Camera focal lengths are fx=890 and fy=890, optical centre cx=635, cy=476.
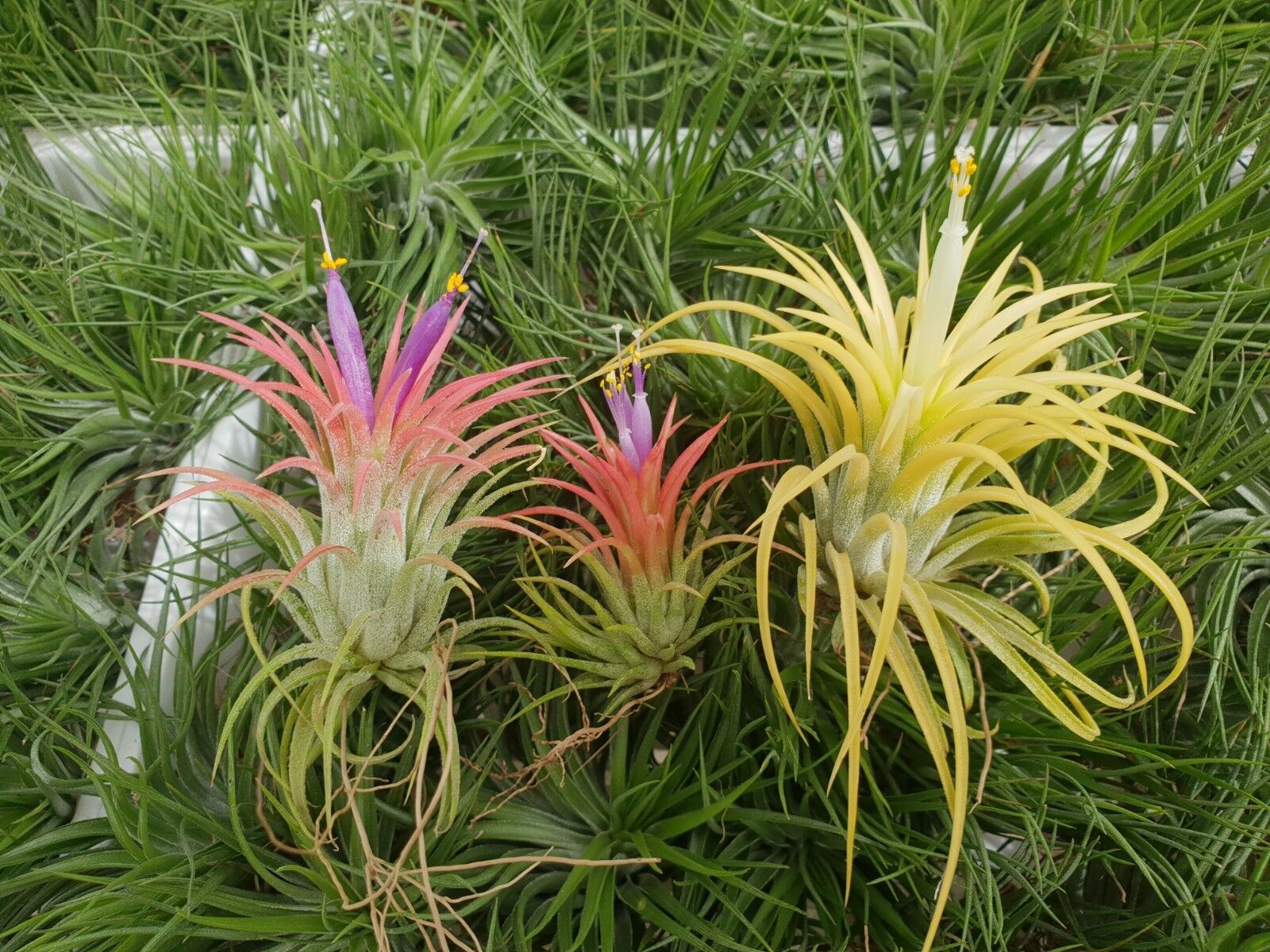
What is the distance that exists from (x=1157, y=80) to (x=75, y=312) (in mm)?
815

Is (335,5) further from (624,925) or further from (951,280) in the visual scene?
(624,925)

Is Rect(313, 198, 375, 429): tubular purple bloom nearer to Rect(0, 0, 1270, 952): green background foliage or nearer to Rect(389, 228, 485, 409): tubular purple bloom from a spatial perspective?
Rect(389, 228, 485, 409): tubular purple bloom

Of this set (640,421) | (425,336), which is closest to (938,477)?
(640,421)

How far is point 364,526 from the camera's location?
44cm

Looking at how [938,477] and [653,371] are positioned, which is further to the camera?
[653,371]

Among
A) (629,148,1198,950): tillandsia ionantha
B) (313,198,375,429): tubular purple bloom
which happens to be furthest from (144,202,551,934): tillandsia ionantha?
(629,148,1198,950): tillandsia ionantha

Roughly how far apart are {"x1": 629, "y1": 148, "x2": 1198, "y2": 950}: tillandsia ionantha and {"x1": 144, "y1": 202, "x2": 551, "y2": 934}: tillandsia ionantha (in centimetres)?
12

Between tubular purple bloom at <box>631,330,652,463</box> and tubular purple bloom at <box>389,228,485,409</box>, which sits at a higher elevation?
tubular purple bloom at <box>389,228,485,409</box>

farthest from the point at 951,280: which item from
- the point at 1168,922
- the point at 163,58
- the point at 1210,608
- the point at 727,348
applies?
the point at 163,58

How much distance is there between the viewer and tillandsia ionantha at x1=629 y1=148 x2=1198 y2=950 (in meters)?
0.37

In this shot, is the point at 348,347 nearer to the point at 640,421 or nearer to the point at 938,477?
the point at 640,421

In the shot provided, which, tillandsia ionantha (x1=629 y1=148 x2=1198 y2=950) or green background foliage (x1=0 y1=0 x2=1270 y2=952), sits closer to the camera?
tillandsia ionantha (x1=629 y1=148 x2=1198 y2=950)

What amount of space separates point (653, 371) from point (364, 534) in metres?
0.23

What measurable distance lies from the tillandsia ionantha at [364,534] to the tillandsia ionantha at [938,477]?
4.7 inches
